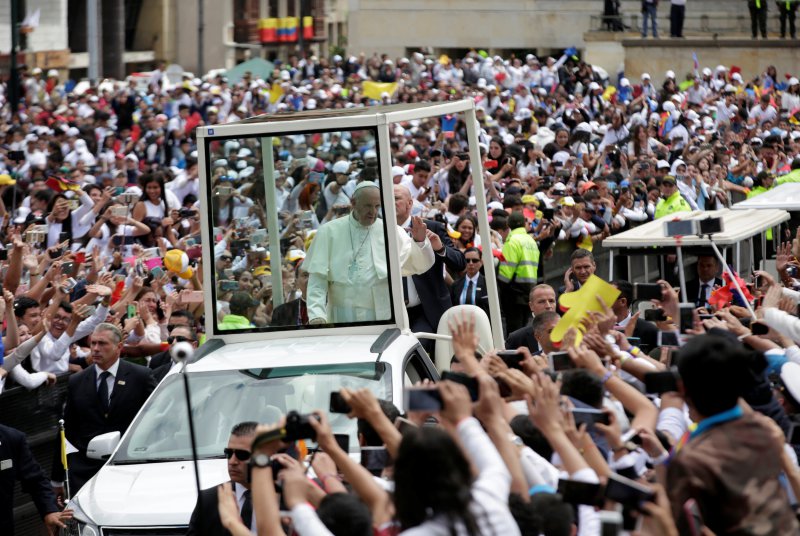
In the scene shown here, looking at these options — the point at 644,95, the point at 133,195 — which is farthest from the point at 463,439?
the point at 644,95

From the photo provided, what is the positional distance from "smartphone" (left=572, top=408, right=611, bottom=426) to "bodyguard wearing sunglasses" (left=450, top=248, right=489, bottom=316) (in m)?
7.10

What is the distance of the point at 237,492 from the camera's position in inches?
279

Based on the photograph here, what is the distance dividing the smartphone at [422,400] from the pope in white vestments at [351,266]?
16.0 feet

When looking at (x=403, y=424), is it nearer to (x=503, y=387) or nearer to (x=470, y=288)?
(x=503, y=387)

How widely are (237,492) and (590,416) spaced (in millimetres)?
2123

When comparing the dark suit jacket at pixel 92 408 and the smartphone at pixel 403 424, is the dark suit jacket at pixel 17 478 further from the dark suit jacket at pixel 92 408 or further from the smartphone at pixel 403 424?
the smartphone at pixel 403 424

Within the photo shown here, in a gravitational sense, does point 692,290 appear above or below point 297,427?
below

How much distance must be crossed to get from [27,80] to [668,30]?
25.7 metres

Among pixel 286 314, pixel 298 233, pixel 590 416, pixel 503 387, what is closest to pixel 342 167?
pixel 298 233

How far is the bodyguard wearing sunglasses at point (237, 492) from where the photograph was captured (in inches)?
264

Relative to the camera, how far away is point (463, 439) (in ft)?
16.3

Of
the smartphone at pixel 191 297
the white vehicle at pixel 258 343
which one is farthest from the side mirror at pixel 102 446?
the smartphone at pixel 191 297

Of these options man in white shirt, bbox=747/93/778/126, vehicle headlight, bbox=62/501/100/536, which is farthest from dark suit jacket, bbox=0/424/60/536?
man in white shirt, bbox=747/93/778/126

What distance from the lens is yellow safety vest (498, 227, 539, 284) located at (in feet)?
48.9
